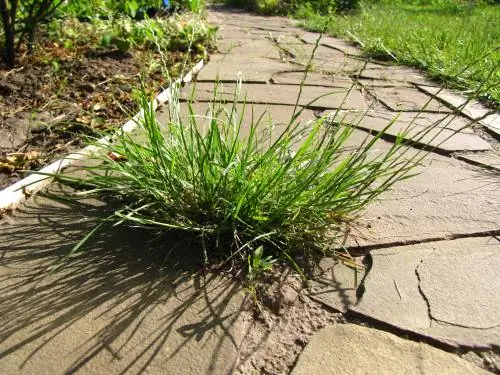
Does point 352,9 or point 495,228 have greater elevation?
point 495,228

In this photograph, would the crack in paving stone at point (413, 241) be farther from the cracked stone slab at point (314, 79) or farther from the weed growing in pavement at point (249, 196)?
the cracked stone slab at point (314, 79)

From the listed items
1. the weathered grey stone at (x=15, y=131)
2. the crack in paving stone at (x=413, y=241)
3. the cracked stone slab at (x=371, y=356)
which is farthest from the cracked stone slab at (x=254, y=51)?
the cracked stone slab at (x=371, y=356)

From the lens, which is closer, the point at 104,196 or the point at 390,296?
→ the point at 390,296

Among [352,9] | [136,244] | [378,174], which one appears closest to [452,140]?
[378,174]

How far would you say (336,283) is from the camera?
1313 mm

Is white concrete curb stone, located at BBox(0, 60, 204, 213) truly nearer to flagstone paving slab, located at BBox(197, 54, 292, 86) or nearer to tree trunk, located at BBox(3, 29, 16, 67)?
tree trunk, located at BBox(3, 29, 16, 67)

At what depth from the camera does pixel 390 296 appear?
1259 millimetres

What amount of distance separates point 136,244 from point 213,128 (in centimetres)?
42

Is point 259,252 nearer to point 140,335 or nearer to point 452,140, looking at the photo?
point 140,335

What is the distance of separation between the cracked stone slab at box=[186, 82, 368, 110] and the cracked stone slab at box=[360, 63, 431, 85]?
487mm

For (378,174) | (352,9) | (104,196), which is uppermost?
(378,174)

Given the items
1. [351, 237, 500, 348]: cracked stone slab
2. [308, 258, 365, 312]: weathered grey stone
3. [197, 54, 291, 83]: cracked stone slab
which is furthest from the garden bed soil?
[351, 237, 500, 348]: cracked stone slab

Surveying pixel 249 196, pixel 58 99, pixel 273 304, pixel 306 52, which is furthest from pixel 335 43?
pixel 273 304

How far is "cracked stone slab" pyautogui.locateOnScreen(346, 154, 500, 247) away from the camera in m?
1.54
